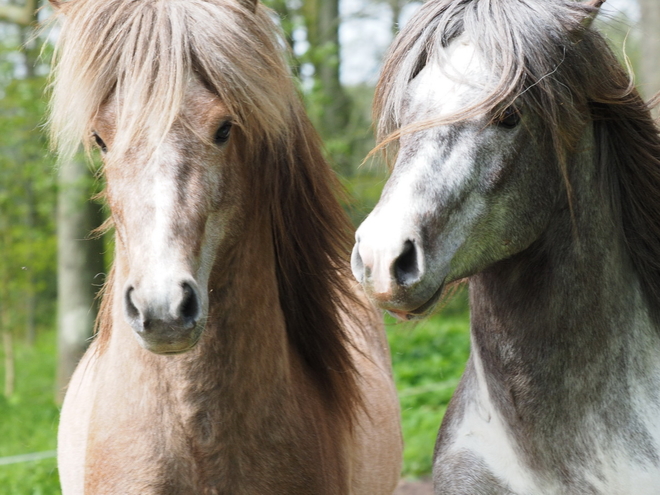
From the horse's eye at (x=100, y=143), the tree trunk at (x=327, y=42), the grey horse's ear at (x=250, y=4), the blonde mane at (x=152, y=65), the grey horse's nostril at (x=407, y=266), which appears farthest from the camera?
the tree trunk at (x=327, y=42)

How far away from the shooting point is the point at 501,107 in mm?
2215

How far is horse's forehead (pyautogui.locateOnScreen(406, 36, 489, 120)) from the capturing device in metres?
2.25

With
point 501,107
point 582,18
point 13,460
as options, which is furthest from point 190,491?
point 13,460

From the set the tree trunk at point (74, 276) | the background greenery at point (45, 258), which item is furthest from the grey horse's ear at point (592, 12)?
the tree trunk at point (74, 276)

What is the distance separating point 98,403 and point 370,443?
1299 millimetres

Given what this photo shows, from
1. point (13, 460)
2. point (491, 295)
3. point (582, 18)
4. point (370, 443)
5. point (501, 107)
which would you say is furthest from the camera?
point (13, 460)

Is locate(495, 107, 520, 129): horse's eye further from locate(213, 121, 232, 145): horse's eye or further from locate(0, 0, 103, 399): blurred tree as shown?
locate(0, 0, 103, 399): blurred tree

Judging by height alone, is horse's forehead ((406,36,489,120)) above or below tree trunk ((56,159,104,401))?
above

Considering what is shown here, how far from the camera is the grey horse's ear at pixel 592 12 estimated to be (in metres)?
2.36

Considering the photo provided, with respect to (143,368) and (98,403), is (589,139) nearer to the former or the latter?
(143,368)

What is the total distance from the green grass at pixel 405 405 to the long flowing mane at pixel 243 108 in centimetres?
37

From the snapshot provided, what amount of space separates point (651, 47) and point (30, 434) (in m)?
7.38

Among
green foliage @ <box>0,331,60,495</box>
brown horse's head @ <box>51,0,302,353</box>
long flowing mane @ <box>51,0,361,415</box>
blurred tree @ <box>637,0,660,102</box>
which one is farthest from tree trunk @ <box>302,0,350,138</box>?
brown horse's head @ <box>51,0,302,353</box>

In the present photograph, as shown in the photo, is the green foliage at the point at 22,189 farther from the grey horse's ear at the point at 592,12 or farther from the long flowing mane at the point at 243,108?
the grey horse's ear at the point at 592,12
